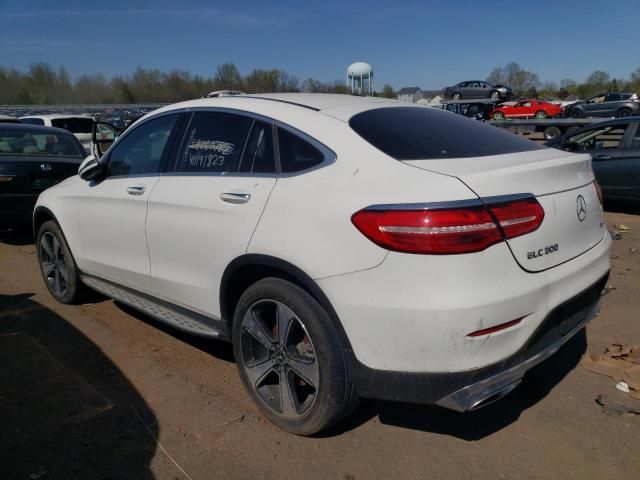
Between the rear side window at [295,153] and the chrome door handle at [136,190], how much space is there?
1.23 metres

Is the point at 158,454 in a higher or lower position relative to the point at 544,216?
lower

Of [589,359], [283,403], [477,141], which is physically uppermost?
[477,141]

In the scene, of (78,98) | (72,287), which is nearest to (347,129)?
(72,287)

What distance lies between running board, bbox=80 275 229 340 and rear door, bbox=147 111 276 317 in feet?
0.19

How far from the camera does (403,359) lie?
2193 mm

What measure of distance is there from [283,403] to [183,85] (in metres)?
39.6

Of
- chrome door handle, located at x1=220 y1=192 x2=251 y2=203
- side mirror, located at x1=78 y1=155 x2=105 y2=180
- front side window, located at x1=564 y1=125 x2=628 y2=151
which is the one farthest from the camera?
front side window, located at x1=564 y1=125 x2=628 y2=151

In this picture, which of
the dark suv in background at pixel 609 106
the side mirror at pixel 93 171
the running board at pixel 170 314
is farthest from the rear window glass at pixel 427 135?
the dark suv in background at pixel 609 106

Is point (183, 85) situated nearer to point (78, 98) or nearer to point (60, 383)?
point (78, 98)

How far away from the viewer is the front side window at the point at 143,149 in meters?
3.60

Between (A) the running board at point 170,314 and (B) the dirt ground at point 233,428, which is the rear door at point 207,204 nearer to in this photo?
(A) the running board at point 170,314

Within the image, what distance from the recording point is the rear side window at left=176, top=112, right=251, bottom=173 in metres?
3.02

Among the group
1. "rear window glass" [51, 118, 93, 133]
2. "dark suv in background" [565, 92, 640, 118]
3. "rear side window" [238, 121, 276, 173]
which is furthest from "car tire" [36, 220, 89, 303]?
"dark suv in background" [565, 92, 640, 118]

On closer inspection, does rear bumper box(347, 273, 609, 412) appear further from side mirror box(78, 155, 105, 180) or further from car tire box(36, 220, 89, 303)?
car tire box(36, 220, 89, 303)
